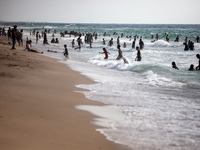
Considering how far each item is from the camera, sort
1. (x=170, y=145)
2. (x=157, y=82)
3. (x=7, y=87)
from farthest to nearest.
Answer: (x=157, y=82) → (x=7, y=87) → (x=170, y=145)

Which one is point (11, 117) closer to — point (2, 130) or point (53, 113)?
point (2, 130)

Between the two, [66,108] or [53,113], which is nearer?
[53,113]

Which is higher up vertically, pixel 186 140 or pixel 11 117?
pixel 11 117

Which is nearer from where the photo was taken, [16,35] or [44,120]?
[44,120]

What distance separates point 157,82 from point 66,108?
20.2 ft

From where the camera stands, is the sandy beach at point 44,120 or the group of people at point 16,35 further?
the group of people at point 16,35

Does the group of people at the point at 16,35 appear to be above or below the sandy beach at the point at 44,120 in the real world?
above

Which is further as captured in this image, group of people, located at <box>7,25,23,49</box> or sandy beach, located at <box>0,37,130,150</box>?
group of people, located at <box>7,25,23,49</box>

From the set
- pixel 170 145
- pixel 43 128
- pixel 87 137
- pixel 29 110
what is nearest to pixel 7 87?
pixel 29 110

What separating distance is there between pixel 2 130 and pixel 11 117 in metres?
0.64

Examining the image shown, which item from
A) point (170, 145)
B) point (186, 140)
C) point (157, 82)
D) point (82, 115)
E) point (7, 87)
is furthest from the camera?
point (157, 82)

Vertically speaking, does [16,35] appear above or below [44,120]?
above

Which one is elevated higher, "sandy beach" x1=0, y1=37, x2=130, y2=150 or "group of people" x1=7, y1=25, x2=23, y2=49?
"group of people" x1=7, y1=25, x2=23, y2=49

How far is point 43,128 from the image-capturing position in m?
4.18
